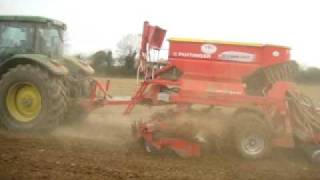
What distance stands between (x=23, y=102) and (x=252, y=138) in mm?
4746

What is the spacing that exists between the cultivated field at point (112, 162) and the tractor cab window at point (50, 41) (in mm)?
1712

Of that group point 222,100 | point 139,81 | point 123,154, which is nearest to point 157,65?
point 139,81

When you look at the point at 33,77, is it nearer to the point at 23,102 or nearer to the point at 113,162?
the point at 23,102

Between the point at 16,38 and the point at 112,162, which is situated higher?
the point at 16,38

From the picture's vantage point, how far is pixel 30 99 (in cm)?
1193

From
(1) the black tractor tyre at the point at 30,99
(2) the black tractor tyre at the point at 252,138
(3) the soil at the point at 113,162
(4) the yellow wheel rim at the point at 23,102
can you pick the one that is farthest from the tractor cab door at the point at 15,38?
(2) the black tractor tyre at the point at 252,138

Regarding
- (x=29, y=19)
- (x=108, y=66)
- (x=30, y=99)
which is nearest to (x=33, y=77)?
(x=30, y=99)

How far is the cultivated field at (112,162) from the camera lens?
312 inches

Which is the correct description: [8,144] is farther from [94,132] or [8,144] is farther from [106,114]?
[106,114]

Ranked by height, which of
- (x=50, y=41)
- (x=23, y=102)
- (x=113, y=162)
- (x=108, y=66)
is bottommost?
(x=113, y=162)

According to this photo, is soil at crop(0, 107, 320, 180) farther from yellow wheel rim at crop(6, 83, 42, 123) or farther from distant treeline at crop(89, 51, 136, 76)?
distant treeline at crop(89, 51, 136, 76)

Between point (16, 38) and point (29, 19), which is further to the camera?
point (16, 38)

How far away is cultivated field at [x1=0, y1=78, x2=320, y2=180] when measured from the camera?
7.93 m

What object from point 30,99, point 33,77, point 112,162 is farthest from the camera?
point 30,99
